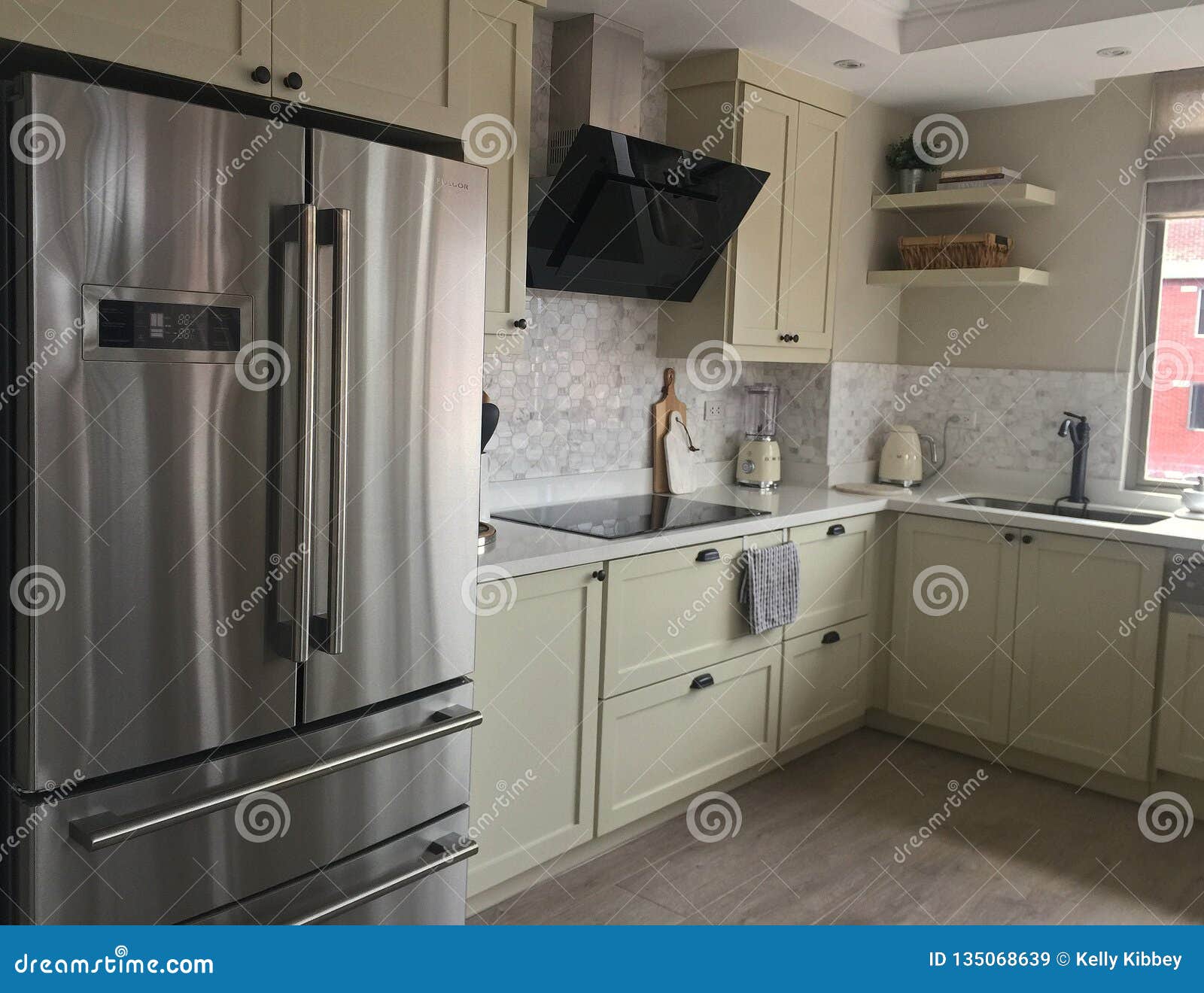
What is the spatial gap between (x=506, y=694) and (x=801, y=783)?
4.54ft

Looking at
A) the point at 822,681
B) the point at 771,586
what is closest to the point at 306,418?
the point at 771,586

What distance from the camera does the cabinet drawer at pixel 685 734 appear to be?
2928mm

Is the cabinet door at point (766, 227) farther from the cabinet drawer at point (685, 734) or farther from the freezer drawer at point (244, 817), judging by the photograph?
the freezer drawer at point (244, 817)

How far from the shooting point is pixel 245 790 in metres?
1.89

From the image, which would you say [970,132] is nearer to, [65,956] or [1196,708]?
[1196,708]

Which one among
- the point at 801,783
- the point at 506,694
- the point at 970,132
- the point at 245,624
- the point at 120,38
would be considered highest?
the point at 970,132

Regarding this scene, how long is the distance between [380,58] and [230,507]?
3.01 feet

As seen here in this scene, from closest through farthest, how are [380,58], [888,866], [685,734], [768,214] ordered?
[380,58], [888,866], [685,734], [768,214]

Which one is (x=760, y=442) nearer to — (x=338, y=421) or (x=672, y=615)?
(x=672, y=615)

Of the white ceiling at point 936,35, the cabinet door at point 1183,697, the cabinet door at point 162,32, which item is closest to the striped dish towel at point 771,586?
the cabinet door at point 1183,697

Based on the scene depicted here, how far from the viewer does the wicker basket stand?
4.05m

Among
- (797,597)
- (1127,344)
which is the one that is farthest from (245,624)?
(1127,344)

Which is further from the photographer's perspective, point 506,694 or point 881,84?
point 881,84

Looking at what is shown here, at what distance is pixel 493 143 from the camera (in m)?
2.62
